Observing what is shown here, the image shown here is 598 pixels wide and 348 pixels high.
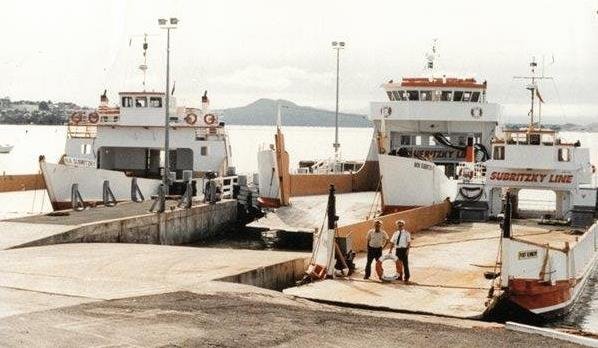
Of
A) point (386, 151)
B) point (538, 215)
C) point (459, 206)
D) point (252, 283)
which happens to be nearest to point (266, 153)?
point (386, 151)

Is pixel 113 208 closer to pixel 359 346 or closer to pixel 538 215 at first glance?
pixel 538 215

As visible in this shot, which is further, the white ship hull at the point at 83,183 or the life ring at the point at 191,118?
the life ring at the point at 191,118

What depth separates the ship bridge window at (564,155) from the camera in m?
25.4

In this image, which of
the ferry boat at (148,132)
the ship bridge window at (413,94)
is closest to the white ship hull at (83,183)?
the ferry boat at (148,132)

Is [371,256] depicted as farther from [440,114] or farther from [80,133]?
[80,133]

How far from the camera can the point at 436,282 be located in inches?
598

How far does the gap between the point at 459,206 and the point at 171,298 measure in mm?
15910

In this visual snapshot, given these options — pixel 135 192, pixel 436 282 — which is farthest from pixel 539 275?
pixel 135 192

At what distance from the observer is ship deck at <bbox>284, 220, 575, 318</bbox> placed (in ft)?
42.3

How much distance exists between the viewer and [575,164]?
25297mm

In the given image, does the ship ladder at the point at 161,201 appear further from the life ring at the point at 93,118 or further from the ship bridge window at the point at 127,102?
the ship bridge window at the point at 127,102

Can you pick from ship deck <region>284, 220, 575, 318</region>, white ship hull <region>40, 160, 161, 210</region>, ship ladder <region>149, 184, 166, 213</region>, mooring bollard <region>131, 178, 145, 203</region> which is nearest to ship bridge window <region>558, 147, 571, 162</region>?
ship deck <region>284, 220, 575, 318</region>

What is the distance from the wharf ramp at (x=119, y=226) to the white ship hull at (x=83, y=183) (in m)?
2.67

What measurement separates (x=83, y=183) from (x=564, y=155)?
18.0 m
